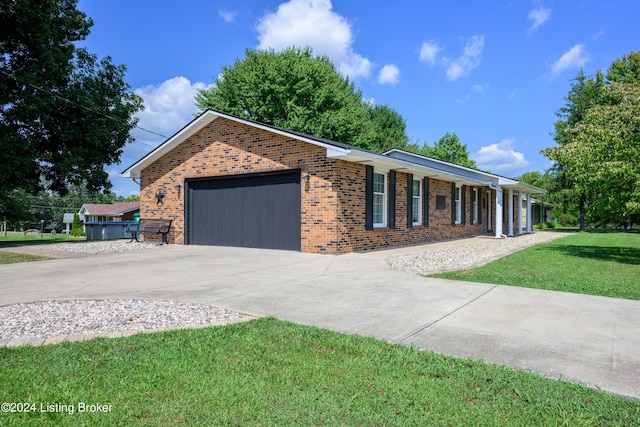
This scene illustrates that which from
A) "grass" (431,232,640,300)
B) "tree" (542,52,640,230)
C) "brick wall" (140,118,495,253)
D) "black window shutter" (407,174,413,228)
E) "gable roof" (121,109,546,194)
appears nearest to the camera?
"grass" (431,232,640,300)

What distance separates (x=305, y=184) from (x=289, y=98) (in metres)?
17.5

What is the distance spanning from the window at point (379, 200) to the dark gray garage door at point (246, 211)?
268 centimetres

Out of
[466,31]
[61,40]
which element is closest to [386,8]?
[466,31]

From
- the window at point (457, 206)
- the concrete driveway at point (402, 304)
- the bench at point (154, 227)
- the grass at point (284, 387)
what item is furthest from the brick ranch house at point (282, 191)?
the grass at point (284, 387)

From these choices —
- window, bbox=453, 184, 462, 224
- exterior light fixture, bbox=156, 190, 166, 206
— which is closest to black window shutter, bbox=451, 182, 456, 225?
window, bbox=453, 184, 462, 224

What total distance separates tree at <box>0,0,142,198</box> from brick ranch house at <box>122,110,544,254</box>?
4.40 meters

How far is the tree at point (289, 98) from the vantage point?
26359 mm

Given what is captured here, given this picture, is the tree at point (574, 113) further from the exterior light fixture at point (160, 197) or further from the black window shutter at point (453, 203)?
the exterior light fixture at point (160, 197)

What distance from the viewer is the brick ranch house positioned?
11.0 m

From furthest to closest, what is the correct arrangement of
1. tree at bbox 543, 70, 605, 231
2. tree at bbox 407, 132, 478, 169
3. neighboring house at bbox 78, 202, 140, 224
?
neighboring house at bbox 78, 202, 140, 224 → tree at bbox 407, 132, 478, 169 → tree at bbox 543, 70, 605, 231

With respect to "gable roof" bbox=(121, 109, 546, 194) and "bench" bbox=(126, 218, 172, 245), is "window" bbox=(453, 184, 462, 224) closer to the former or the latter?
"gable roof" bbox=(121, 109, 546, 194)

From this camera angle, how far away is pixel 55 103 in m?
16.6

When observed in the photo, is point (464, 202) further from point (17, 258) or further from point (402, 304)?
point (17, 258)

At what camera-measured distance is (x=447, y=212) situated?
1706 centimetres
